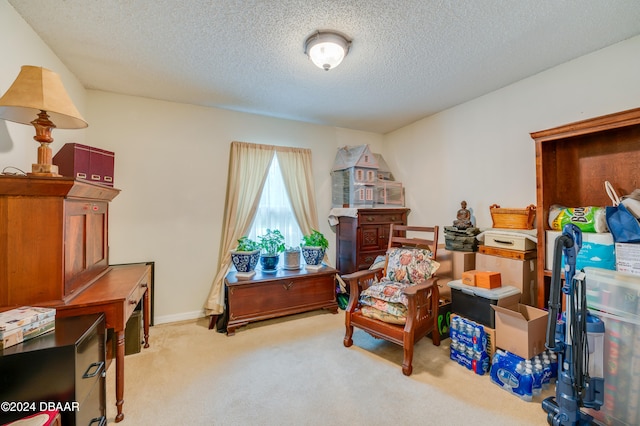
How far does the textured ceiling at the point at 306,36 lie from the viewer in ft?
5.41

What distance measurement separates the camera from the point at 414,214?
3.91 meters

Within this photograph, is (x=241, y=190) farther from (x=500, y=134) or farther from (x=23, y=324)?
(x=500, y=134)

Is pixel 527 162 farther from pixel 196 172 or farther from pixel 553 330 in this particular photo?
pixel 196 172

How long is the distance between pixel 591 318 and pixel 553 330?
25 cm

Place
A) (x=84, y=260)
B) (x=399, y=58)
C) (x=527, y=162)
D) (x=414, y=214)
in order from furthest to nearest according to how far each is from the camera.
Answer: (x=414, y=214) < (x=527, y=162) < (x=399, y=58) < (x=84, y=260)

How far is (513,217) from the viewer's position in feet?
8.23

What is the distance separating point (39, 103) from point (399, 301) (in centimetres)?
269

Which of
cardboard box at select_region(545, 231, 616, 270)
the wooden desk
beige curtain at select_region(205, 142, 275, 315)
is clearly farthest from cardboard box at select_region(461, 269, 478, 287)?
the wooden desk

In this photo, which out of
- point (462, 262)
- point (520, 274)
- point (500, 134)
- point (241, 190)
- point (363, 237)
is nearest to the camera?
point (520, 274)

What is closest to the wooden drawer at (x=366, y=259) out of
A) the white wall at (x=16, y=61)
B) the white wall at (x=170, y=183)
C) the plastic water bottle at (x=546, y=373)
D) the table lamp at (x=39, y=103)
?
the white wall at (x=170, y=183)

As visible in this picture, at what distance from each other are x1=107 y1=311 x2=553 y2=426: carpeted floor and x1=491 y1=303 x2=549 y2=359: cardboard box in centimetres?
29

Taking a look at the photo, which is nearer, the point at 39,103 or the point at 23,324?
the point at 23,324

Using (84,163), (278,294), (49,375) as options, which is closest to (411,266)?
(278,294)

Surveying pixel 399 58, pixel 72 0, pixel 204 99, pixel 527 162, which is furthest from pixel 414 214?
pixel 72 0
